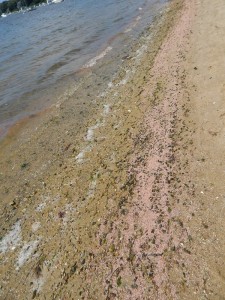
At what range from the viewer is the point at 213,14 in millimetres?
19156

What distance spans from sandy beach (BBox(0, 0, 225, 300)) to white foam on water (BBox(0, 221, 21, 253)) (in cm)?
4

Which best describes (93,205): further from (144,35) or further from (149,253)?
(144,35)

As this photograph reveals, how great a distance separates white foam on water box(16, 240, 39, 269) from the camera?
25.4 ft

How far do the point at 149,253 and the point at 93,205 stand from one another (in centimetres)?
242

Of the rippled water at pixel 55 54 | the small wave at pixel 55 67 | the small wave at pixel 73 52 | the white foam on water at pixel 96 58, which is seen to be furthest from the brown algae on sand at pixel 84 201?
the small wave at pixel 73 52

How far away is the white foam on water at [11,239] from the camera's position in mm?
8352

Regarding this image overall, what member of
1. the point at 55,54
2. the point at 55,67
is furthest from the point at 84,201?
the point at 55,54

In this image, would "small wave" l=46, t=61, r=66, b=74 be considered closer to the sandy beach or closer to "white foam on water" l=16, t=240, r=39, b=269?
the sandy beach

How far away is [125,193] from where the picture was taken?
8.48m

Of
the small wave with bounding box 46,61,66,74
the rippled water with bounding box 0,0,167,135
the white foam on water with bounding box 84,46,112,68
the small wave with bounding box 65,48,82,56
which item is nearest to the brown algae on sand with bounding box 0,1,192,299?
the rippled water with bounding box 0,0,167,135

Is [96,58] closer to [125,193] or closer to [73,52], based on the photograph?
[73,52]

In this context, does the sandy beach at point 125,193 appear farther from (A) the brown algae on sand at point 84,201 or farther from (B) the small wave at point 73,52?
(B) the small wave at point 73,52

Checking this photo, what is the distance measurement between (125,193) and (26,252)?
3.13 metres

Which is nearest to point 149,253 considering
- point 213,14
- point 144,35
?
point 213,14
